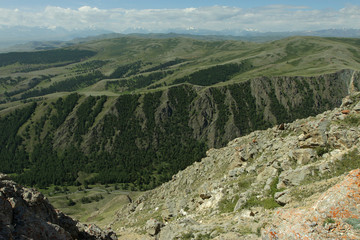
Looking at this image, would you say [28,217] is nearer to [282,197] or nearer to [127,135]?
[282,197]

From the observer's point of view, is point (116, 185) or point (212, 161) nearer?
point (212, 161)

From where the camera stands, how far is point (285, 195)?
23.0 meters

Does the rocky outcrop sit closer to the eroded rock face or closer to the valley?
the valley

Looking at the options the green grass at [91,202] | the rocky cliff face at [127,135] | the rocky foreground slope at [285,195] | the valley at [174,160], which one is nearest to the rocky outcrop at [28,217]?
the rocky foreground slope at [285,195]

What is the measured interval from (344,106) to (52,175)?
164 m

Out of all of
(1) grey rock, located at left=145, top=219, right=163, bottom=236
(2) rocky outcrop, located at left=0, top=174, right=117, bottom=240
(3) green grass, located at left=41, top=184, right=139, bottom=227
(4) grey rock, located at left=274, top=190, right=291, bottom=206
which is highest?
(2) rocky outcrop, located at left=0, top=174, right=117, bottom=240

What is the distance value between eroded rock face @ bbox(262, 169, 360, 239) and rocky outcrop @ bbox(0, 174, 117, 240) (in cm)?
1567

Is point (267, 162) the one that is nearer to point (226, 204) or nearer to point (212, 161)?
point (226, 204)

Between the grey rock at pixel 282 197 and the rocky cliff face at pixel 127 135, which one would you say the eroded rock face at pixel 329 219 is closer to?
the grey rock at pixel 282 197

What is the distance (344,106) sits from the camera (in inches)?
1435

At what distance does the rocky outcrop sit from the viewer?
14914 mm

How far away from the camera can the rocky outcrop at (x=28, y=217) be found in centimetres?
1491

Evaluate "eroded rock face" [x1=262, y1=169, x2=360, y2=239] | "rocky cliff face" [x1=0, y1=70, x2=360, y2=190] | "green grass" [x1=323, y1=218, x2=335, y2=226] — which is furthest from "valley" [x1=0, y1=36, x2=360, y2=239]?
"green grass" [x1=323, y1=218, x2=335, y2=226]

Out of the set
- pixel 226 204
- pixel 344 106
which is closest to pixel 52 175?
pixel 226 204
